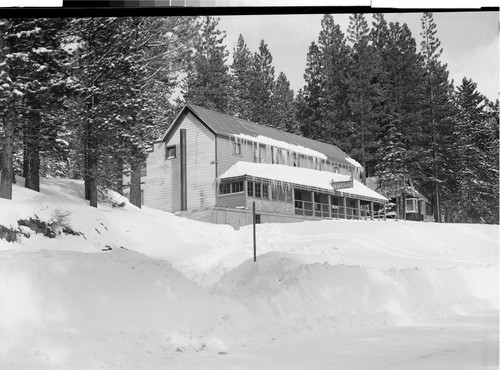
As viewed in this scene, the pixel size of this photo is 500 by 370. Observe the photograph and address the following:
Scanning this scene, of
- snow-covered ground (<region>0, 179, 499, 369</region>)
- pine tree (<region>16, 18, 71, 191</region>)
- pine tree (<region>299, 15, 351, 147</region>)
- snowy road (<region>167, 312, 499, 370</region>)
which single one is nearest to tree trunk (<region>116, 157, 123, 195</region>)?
snow-covered ground (<region>0, 179, 499, 369</region>)

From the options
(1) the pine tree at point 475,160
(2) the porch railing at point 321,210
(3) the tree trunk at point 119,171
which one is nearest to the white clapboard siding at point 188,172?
(3) the tree trunk at point 119,171

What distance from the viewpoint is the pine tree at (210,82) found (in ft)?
20.3

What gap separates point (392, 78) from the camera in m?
6.26

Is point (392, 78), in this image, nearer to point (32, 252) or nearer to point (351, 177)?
point (351, 177)

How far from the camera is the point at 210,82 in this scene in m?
6.33

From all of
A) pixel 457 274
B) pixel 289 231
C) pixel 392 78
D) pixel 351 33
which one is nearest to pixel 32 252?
pixel 289 231

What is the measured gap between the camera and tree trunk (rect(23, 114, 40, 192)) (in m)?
5.88

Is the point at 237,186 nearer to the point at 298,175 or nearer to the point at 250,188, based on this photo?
the point at 250,188

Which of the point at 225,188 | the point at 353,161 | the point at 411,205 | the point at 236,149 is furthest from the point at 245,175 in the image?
the point at 411,205

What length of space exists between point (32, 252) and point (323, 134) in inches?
138

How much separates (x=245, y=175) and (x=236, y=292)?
4.47 feet

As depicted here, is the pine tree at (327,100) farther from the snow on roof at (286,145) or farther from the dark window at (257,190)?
the dark window at (257,190)

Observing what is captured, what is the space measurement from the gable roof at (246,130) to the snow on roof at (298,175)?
0.78 feet

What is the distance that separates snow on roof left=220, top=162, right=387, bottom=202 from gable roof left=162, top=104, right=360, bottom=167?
237mm
